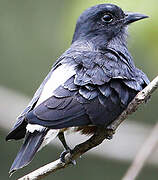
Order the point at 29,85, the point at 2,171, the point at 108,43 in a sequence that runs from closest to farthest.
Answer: the point at 108,43, the point at 2,171, the point at 29,85

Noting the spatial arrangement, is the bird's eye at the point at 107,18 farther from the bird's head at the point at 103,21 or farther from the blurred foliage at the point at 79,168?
the blurred foliage at the point at 79,168

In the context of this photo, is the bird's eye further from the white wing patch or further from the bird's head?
the white wing patch

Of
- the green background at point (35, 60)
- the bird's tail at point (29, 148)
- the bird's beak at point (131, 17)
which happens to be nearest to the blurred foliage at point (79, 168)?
the green background at point (35, 60)

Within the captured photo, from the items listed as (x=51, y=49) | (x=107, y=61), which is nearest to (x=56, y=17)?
(x=51, y=49)

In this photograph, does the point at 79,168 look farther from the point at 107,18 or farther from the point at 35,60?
the point at 107,18

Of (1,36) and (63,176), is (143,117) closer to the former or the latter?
(63,176)

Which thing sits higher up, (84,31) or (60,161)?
(84,31)

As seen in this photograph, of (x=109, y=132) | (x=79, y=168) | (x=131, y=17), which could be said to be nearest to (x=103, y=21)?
(x=131, y=17)
